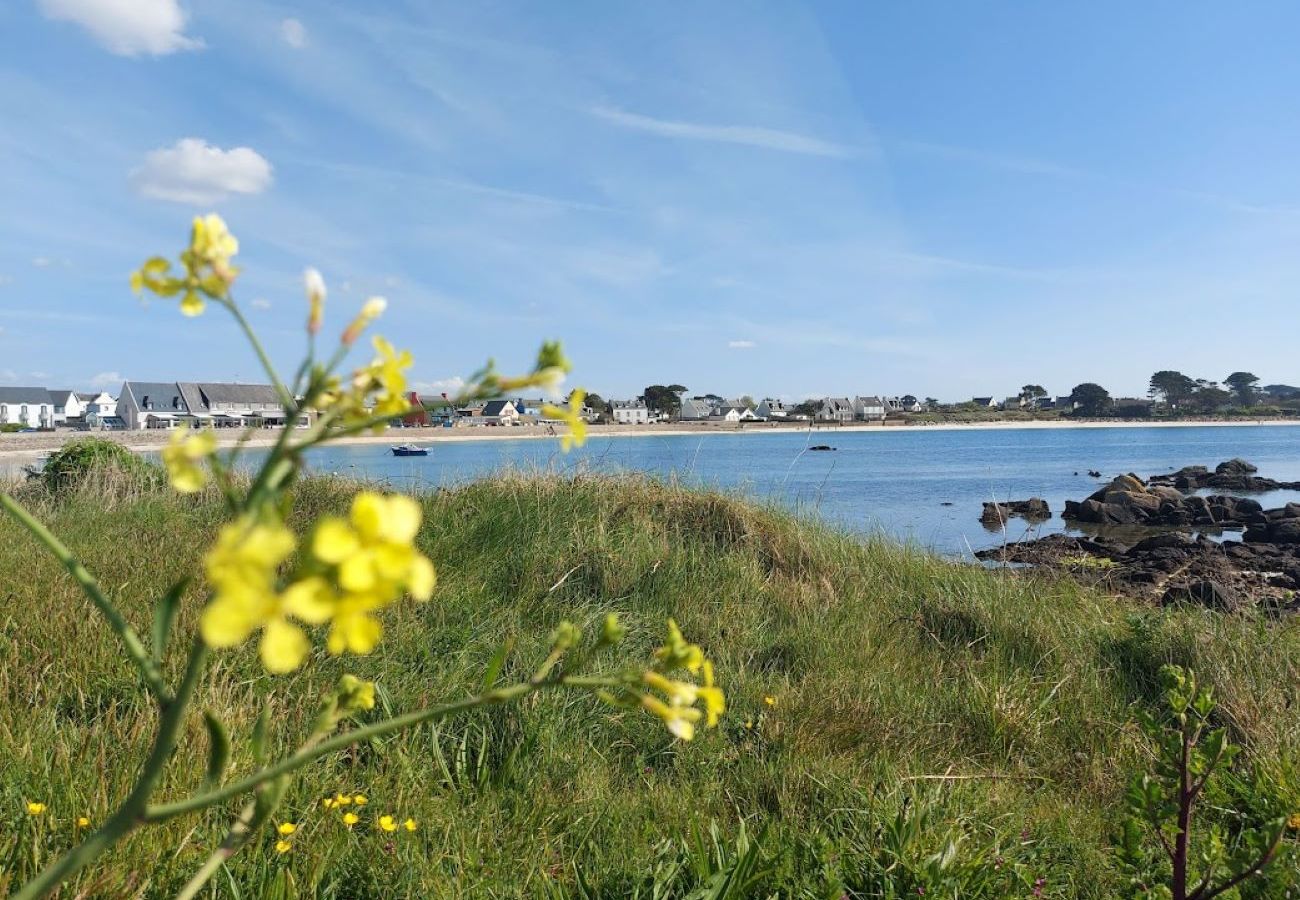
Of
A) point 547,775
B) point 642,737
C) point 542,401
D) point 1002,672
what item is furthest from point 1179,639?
point 542,401

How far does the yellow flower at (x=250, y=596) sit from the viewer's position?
48cm

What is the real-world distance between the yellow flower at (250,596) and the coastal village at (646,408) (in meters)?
42.4

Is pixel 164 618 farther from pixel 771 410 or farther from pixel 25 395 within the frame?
pixel 771 410

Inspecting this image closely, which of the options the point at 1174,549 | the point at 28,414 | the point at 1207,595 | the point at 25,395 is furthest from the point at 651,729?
the point at 25,395

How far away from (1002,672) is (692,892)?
10.5 feet

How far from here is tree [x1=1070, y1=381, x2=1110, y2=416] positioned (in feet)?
361

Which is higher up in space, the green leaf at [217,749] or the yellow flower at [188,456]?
the yellow flower at [188,456]

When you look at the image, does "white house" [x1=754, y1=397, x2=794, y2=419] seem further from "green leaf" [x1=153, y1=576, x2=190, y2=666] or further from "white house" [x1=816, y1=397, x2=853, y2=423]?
"green leaf" [x1=153, y1=576, x2=190, y2=666]

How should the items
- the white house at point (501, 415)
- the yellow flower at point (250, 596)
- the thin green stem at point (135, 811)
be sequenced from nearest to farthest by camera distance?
the yellow flower at point (250, 596) → the thin green stem at point (135, 811) → the white house at point (501, 415)

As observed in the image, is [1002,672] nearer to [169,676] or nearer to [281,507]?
[169,676]

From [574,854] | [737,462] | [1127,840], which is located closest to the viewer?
[1127,840]

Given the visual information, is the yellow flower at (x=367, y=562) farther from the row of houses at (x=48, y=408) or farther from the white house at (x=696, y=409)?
the white house at (x=696, y=409)

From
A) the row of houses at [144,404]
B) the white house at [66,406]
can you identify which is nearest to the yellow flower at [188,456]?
the row of houses at [144,404]

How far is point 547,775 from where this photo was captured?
127 inches
